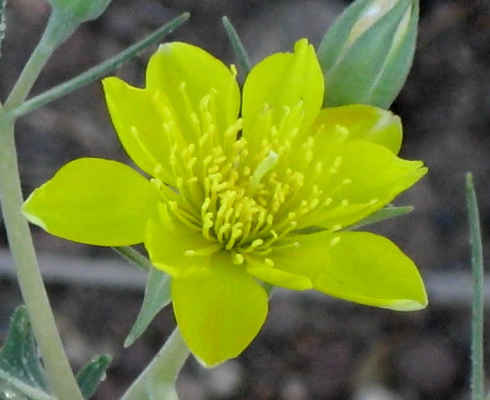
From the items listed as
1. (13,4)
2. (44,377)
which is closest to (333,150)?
(44,377)

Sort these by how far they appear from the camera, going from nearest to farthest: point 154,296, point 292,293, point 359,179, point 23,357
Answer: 1. point 154,296
2. point 359,179
3. point 23,357
4. point 292,293

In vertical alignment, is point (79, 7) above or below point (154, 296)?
above

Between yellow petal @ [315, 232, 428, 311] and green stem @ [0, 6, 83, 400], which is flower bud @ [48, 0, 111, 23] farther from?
yellow petal @ [315, 232, 428, 311]

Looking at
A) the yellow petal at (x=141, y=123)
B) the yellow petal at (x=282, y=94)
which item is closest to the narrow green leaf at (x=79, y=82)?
the yellow petal at (x=141, y=123)

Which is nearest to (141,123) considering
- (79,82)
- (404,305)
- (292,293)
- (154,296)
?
(79,82)

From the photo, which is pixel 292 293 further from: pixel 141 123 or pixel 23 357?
pixel 141 123

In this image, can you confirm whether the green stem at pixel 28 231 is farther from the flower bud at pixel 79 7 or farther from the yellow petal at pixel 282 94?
the yellow petal at pixel 282 94

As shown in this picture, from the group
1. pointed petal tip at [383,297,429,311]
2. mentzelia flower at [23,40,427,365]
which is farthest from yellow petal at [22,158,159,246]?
pointed petal tip at [383,297,429,311]
